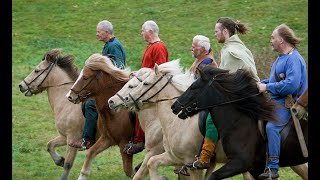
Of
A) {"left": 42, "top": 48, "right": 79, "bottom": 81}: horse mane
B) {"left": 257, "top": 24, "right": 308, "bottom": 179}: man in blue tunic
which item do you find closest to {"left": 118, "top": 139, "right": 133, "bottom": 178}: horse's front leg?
{"left": 42, "top": 48, "right": 79, "bottom": 81}: horse mane

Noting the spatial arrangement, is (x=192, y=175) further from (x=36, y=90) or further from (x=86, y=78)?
(x=36, y=90)

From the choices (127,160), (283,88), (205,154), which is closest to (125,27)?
(127,160)

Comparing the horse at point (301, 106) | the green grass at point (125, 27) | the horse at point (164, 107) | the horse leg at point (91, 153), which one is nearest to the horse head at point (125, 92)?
the horse at point (164, 107)

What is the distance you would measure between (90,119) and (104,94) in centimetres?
56

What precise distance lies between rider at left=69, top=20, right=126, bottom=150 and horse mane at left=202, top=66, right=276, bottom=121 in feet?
9.50

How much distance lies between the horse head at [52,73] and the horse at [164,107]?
2.35 metres

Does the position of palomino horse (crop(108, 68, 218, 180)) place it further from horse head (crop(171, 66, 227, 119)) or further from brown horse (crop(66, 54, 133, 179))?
horse head (crop(171, 66, 227, 119))

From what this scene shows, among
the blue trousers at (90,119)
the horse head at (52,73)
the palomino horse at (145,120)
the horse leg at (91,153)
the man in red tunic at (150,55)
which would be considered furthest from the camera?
the horse head at (52,73)

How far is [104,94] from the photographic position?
1212 cm

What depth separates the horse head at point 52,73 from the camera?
13441 mm

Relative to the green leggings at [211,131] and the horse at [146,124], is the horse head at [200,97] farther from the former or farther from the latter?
the horse at [146,124]

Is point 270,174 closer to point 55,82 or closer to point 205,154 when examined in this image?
point 205,154
